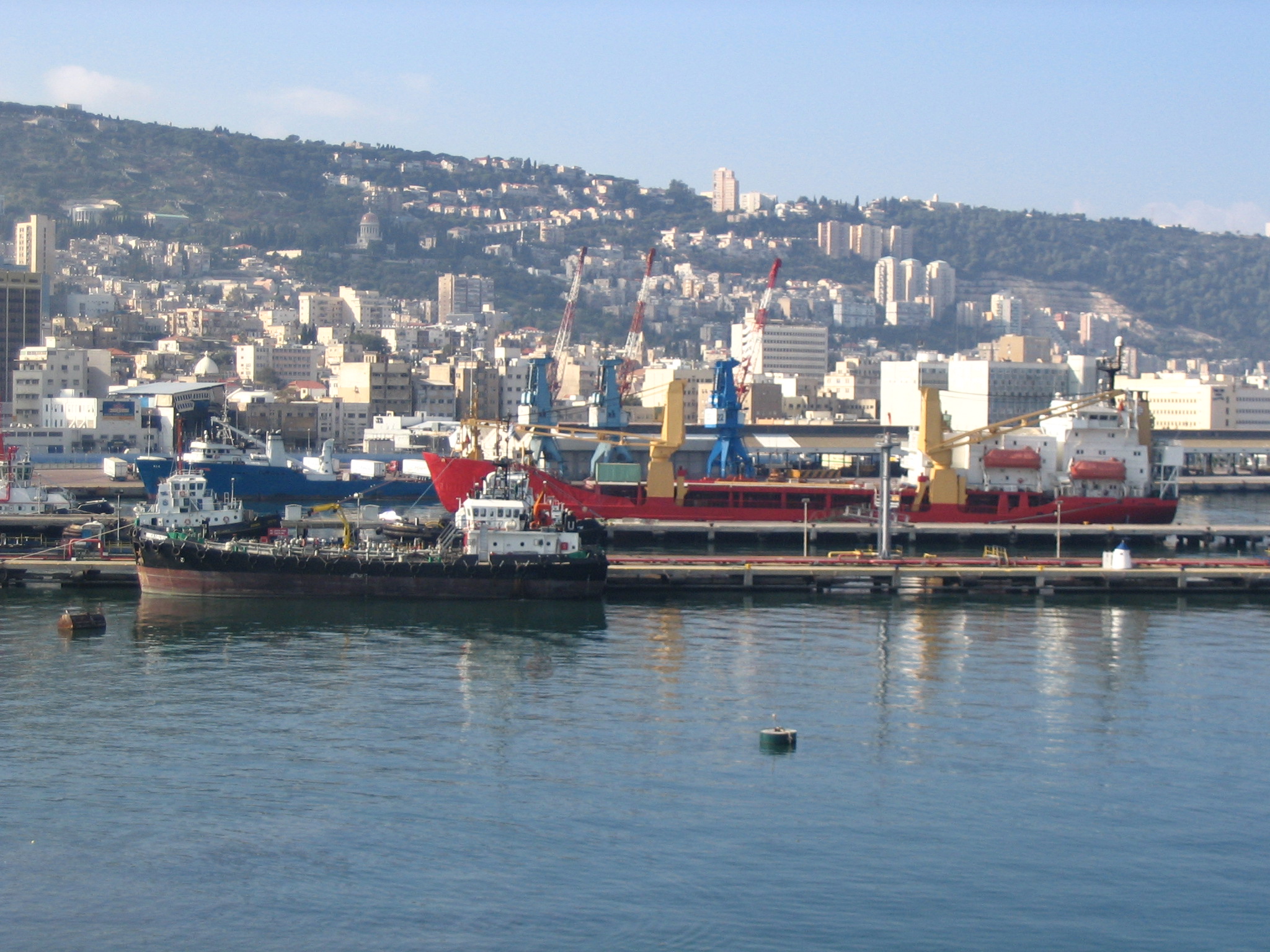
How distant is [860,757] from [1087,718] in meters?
5.45

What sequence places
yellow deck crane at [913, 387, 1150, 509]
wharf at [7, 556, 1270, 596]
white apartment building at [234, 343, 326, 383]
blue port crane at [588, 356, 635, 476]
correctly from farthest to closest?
white apartment building at [234, 343, 326, 383] → blue port crane at [588, 356, 635, 476] → yellow deck crane at [913, 387, 1150, 509] → wharf at [7, 556, 1270, 596]

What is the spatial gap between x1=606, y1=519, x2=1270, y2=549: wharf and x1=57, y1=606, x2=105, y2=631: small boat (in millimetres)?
23217

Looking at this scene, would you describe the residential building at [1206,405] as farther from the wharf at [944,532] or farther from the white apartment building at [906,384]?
the wharf at [944,532]

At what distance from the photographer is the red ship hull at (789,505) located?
195 feet

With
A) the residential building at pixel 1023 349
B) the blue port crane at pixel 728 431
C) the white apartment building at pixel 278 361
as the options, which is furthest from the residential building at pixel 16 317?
the residential building at pixel 1023 349

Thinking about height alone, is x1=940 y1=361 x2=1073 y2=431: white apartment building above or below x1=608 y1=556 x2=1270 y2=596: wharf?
above

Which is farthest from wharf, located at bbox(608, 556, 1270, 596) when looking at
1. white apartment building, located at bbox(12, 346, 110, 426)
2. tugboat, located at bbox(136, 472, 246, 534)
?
white apartment building, located at bbox(12, 346, 110, 426)

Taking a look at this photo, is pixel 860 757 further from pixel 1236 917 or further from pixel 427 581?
pixel 427 581

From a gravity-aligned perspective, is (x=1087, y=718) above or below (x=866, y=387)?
below

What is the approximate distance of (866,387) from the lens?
141 m

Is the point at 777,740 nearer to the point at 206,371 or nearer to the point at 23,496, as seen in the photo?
the point at 23,496

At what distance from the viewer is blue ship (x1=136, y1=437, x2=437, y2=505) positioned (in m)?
70.6

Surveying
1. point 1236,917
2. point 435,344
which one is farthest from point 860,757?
point 435,344

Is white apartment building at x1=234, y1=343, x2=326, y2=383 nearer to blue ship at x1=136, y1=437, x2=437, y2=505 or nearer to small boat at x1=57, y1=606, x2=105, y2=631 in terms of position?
blue ship at x1=136, y1=437, x2=437, y2=505
